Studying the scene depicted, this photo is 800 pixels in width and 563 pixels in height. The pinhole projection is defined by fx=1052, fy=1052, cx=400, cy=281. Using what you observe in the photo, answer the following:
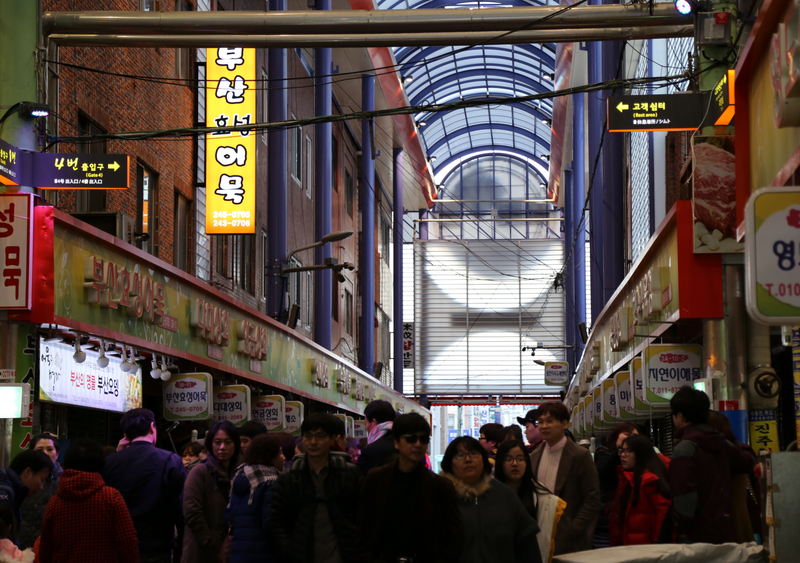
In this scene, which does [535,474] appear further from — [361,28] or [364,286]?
[364,286]

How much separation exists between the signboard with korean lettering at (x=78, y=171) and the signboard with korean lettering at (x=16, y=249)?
1.09 metres

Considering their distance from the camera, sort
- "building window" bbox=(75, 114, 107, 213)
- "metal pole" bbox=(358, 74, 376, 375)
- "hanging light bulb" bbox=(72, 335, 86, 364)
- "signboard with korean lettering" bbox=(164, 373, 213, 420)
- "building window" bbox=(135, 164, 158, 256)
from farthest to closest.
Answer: "metal pole" bbox=(358, 74, 376, 375)
"building window" bbox=(135, 164, 158, 256)
"building window" bbox=(75, 114, 107, 213)
"signboard with korean lettering" bbox=(164, 373, 213, 420)
"hanging light bulb" bbox=(72, 335, 86, 364)

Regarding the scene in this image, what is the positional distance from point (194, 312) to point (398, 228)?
1031 inches

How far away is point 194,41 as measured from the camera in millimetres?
13352

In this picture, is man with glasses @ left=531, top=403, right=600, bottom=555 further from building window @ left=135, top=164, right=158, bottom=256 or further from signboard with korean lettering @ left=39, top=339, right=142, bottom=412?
building window @ left=135, top=164, right=158, bottom=256

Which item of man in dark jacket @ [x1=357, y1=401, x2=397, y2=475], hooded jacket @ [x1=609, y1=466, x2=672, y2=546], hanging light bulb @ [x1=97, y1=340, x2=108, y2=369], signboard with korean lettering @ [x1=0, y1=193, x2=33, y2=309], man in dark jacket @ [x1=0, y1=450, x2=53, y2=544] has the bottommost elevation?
hooded jacket @ [x1=609, y1=466, x2=672, y2=546]

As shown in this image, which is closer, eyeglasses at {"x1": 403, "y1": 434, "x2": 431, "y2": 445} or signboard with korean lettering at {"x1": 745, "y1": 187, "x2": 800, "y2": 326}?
signboard with korean lettering at {"x1": 745, "y1": 187, "x2": 800, "y2": 326}

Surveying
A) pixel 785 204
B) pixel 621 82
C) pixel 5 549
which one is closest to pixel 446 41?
pixel 621 82

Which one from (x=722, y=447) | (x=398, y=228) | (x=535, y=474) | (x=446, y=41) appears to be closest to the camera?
(x=722, y=447)

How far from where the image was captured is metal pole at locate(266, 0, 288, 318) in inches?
885

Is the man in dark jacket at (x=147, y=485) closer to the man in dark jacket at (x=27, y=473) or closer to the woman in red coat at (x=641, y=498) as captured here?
the man in dark jacket at (x=27, y=473)

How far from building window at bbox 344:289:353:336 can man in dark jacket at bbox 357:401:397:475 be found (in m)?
28.9

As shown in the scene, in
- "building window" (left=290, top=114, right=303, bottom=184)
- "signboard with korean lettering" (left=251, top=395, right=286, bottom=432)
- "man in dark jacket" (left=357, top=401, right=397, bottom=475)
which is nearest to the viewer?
"man in dark jacket" (left=357, top=401, right=397, bottom=475)

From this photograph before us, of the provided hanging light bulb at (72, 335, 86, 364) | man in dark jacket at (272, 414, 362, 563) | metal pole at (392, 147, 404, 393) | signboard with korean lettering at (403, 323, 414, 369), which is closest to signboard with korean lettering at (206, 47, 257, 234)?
hanging light bulb at (72, 335, 86, 364)
